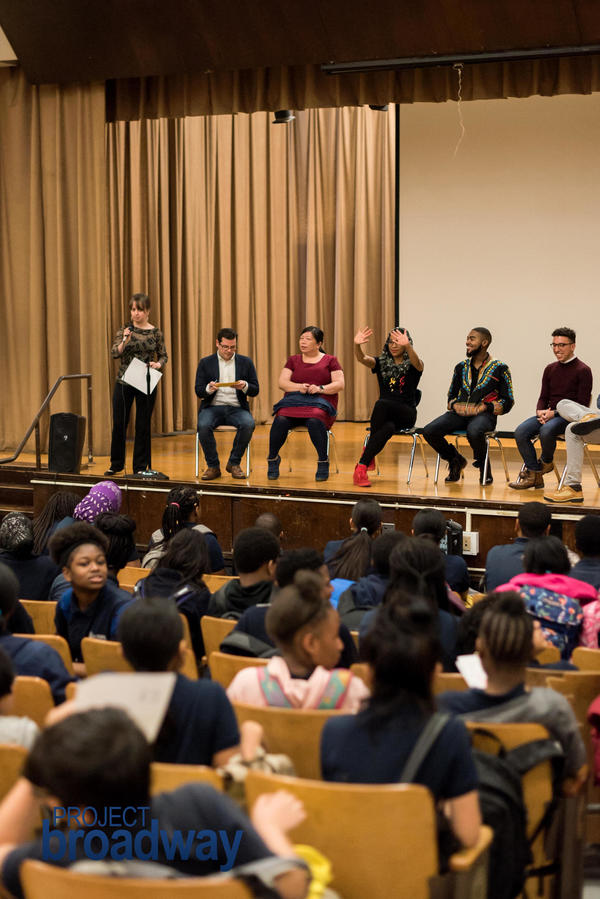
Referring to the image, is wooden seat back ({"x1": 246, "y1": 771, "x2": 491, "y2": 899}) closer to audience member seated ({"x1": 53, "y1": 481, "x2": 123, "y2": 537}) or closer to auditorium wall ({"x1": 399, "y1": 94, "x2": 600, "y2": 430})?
audience member seated ({"x1": 53, "y1": 481, "x2": 123, "y2": 537})

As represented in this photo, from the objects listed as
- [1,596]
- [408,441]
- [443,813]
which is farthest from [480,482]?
[443,813]

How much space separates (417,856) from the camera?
1.91 meters

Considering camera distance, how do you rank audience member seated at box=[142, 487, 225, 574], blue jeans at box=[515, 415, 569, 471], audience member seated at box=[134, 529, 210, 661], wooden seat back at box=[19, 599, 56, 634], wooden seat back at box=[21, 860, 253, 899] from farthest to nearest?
blue jeans at box=[515, 415, 569, 471]
audience member seated at box=[142, 487, 225, 574]
wooden seat back at box=[19, 599, 56, 634]
audience member seated at box=[134, 529, 210, 661]
wooden seat back at box=[21, 860, 253, 899]

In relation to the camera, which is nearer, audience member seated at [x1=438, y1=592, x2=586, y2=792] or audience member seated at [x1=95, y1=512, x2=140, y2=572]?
audience member seated at [x1=438, y1=592, x2=586, y2=792]

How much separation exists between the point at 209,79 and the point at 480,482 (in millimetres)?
3852

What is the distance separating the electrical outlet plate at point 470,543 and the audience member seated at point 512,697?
159 inches

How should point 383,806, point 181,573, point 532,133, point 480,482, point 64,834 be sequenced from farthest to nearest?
1. point 532,133
2. point 480,482
3. point 181,573
4. point 383,806
5. point 64,834

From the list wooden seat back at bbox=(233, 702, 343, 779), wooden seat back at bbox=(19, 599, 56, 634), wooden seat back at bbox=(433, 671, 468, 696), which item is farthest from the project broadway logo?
wooden seat back at bbox=(19, 599, 56, 634)

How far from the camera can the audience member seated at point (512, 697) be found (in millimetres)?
2348

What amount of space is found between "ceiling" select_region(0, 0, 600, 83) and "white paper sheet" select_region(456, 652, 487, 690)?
5.60 meters

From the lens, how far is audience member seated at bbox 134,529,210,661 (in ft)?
12.4

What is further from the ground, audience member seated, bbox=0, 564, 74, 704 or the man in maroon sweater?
the man in maroon sweater

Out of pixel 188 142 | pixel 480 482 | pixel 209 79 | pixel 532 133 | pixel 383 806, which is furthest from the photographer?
pixel 188 142

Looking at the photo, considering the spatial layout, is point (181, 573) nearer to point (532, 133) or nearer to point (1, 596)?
point (1, 596)
